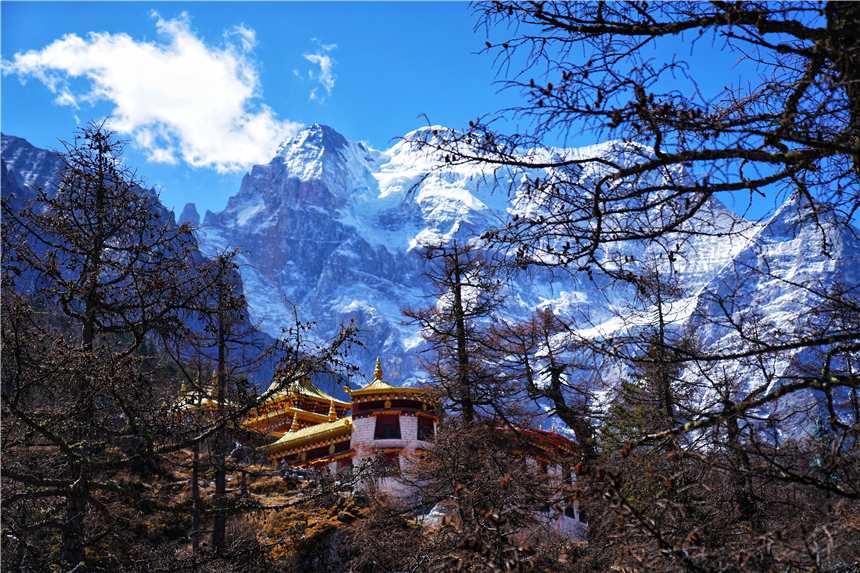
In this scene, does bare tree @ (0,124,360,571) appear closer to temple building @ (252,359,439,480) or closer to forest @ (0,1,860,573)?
forest @ (0,1,860,573)

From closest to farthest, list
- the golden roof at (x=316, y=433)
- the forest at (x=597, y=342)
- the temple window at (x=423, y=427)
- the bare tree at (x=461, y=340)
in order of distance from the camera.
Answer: the forest at (x=597, y=342) → the bare tree at (x=461, y=340) → the temple window at (x=423, y=427) → the golden roof at (x=316, y=433)

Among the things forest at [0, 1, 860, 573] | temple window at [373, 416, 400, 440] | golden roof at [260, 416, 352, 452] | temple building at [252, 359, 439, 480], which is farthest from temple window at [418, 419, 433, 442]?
forest at [0, 1, 860, 573]

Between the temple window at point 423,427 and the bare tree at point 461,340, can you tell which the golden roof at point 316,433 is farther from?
the bare tree at point 461,340

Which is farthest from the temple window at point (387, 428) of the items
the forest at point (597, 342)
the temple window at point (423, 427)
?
the forest at point (597, 342)

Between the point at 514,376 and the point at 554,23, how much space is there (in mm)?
14386

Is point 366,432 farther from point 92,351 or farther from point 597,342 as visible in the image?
point 597,342

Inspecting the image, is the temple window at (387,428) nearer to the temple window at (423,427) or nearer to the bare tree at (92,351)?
the temple window at (423,427)

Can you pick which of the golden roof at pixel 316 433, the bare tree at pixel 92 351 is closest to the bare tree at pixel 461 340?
the bare tree at pixel 92 351

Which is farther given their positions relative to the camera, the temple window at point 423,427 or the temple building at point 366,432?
the temple window at point 423,427

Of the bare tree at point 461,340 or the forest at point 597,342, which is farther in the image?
the bare tree at point 461,340

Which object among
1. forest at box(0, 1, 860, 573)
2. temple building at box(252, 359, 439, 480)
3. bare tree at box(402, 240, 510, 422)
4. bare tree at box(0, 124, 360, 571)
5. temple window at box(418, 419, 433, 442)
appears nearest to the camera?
forest at box(0, 1, 860, 573)

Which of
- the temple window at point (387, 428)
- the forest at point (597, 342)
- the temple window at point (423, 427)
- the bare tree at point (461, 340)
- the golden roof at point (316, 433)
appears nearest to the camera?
the forest at point (597, 342)

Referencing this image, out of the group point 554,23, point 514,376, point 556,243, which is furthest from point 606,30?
point 514,376

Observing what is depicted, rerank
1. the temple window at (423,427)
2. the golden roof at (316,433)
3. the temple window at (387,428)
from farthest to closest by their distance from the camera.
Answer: the golden roof at (316,433), the temple window at (423,427), the temple window at (387,428)
